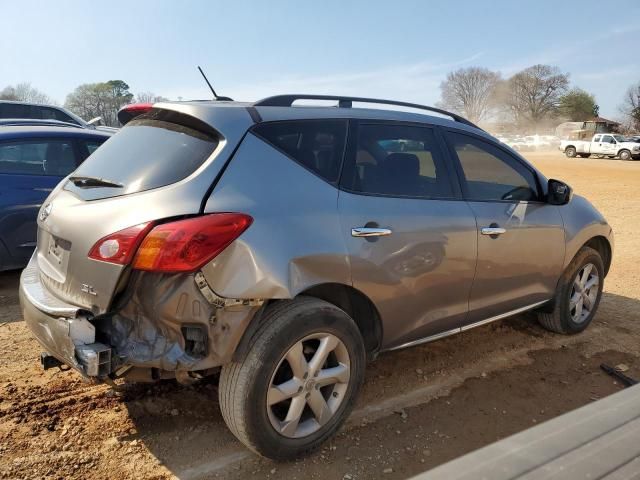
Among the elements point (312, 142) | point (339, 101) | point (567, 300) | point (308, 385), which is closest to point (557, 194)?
point (567, 300)

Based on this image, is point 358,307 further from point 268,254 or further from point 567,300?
point 567,300

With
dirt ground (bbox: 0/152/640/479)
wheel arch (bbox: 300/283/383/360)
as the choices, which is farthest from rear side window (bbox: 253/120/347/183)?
dirt ground (bbox: 0/152/640/479)

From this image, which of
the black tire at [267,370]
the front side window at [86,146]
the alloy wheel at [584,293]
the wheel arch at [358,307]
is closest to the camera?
the black tire at [267,370]

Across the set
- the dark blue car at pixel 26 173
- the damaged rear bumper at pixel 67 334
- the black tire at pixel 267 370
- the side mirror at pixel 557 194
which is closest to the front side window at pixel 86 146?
the dark blue car at pixel 26 173

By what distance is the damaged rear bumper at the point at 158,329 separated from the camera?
2.28 metres

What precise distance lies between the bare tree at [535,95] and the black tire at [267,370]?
99602 mm

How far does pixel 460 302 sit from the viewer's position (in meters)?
3.36

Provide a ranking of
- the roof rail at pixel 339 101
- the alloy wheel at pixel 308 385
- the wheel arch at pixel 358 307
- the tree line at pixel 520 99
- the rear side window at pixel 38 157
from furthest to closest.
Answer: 1. the tree line at pixel 520 99
2. the rear side window at pixel 38 157
3. the roof rail at pixel 339 101
4. the wheel arch at pixel 358 307
5. the alloy wheel at pixel 308 385

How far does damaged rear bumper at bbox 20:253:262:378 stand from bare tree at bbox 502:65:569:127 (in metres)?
100.0

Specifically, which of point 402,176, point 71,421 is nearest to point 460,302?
point 402,176

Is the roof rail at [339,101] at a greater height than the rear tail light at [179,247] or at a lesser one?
greater

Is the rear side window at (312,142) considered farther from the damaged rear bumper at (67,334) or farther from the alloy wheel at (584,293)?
the alloy wheel at (584,293)

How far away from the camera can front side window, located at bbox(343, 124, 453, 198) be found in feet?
9.60

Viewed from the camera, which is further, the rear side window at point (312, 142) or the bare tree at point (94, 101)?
the bare tree at point (94, 101)
